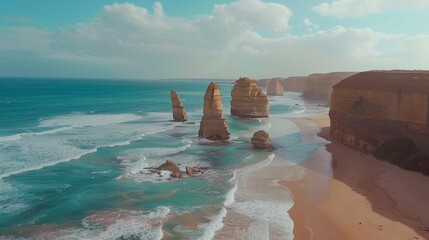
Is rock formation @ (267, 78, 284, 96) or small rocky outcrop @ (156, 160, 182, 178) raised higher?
rock formation @ (267, 78, 284, 96)

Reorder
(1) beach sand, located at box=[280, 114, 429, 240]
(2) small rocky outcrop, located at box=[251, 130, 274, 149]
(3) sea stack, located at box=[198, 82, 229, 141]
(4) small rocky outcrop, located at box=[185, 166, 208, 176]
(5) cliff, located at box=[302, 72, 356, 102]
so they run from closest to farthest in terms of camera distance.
→ 1. (1) beach sand, located at box=[280, 114, 429, 240]
2. (4) small rocky outcrop, located at box=[185, 166, 208, 176]
3. (2) small rocky outcrop, located at box=[251, 130, 274, 149]
4. (3) sea stack, located at box=[198, 82, 229, 141]
5. (5) cliff, located at box=[302, 72, 356, 102]

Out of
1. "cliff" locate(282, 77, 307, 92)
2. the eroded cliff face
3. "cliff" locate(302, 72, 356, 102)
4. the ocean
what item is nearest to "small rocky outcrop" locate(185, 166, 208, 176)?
the ocean

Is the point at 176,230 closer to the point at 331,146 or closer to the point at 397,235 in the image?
the point at 397,235

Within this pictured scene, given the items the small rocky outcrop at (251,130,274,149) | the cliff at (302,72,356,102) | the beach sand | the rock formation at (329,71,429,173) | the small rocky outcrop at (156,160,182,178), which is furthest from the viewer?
the cliff at (302,72,356,102)

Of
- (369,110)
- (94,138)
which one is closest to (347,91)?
(369,110)

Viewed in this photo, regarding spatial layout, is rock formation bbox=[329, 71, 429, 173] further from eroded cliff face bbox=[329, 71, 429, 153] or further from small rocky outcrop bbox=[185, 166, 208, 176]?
small rocky outcrop bbox=[185, 166, 208, 176]

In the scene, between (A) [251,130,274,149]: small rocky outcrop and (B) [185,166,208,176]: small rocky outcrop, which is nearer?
(B) [185,166,208,176]: small rocky outcrop

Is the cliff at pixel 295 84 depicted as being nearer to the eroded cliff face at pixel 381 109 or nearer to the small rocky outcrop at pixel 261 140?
the eroded cliff face at pixel 381 109

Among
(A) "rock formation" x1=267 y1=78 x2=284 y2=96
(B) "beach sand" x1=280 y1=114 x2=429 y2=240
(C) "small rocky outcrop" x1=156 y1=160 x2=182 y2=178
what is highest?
(A) "rock formation" x1=267 y1=78 x2=284 y2=96
